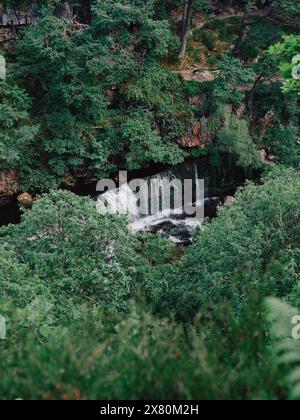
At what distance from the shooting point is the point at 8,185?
19703 mm

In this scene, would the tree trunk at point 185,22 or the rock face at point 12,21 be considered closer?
the rock face at point 12,21

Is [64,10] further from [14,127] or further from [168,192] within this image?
[168,192]

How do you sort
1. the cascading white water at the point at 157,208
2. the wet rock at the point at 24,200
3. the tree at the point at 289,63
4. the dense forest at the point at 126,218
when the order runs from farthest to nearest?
the cascading white water at the point at 157,208
the wet rock at the point at 24,200
the tree at the point at 289,63
the dense forest at the point at 126,218

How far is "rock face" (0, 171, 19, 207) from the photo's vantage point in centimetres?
1953

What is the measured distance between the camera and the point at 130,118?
21.5 meters

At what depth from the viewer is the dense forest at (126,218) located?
4.17 meters

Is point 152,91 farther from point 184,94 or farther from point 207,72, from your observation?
point 207,72

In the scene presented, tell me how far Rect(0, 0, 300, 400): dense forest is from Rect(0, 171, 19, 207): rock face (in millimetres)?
63

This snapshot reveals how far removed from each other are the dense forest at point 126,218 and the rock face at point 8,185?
2.5 inches

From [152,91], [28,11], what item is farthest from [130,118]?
[28,11]

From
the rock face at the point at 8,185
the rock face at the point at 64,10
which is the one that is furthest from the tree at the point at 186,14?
the rock face at the point at 8,185

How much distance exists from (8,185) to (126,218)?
27.9 feet

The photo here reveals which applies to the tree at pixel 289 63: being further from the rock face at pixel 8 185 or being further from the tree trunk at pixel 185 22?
the tree trunk at pixel 185 22

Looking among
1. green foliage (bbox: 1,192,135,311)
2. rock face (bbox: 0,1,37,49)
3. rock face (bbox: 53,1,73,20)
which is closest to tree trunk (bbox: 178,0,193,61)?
rock face (bbox: 53,1,73,20)
